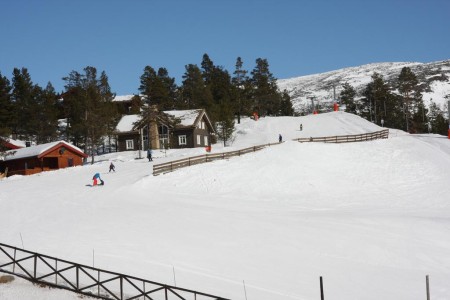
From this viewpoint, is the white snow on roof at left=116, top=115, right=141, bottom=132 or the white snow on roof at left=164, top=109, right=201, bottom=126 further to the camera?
the white snow on roof at left=116, top=115, right=141, bottom=132

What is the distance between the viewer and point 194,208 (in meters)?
28.3

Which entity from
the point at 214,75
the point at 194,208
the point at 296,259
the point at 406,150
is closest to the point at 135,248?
the point at 296,259

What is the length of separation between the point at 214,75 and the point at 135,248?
247 ft

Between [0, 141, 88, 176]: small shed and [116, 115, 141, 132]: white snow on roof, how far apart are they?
12076mm

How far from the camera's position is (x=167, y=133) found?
215 ft

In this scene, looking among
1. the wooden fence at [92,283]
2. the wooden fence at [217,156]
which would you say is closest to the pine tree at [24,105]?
the wooden fence at [217,156]

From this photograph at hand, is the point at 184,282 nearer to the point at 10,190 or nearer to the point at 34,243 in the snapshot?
the point at 34,243

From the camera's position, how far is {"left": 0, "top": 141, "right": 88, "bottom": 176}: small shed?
168ft

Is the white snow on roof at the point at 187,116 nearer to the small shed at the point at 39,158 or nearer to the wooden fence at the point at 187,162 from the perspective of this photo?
the small shed at the point at 39,158

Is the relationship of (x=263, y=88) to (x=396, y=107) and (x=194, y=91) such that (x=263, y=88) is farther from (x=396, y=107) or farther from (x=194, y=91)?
(x=396, y=107)

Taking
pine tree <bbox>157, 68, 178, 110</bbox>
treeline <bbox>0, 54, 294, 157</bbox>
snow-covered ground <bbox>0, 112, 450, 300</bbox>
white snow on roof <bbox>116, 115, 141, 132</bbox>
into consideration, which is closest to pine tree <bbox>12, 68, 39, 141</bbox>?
treeline <bbox>0, 54, 294, 157</bbox>

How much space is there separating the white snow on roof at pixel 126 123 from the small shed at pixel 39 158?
1208 centimetres

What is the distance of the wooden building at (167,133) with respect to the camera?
63906mm

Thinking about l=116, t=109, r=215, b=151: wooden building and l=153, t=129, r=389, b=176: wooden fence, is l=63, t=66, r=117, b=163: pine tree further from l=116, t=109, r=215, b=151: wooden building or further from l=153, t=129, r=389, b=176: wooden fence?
l=153, t=129, r=389, b=176: wooden fence
